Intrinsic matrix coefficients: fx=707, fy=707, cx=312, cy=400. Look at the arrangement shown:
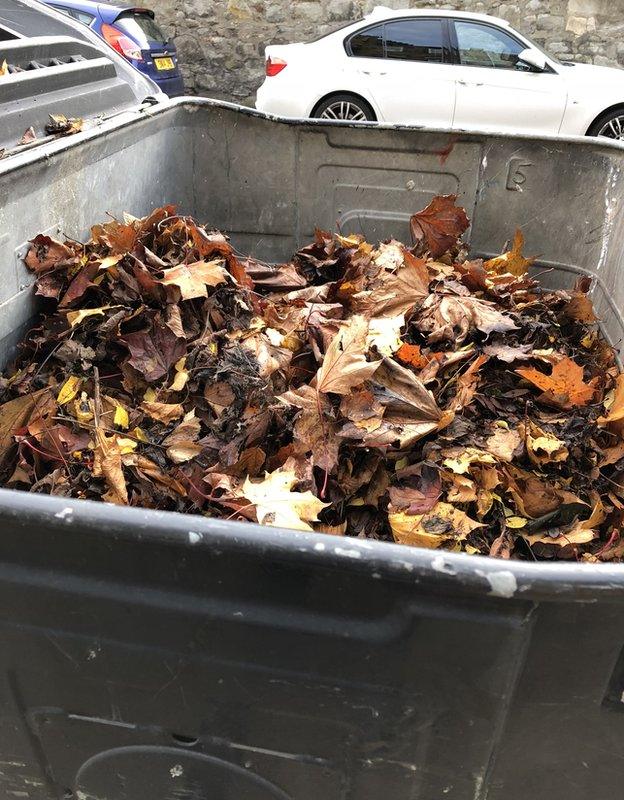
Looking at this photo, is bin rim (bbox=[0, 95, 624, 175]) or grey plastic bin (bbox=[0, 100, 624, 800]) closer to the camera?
grey plastic bin (bbox=[0, 100, 624, 800])

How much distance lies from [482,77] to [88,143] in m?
6.92

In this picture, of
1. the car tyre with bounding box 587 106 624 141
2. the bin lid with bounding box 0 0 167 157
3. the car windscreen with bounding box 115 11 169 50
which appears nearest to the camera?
the bin lid with bounding box 0 0 167 157

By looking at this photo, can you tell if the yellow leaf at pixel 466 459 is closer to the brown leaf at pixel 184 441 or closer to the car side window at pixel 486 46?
the brown leaf at pixel 184 441

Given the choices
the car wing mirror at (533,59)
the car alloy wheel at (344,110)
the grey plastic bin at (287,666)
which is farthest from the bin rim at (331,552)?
the car wing mirror at (533,59)

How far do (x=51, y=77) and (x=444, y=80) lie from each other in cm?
644

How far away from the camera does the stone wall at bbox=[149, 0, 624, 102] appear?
11.1 metres

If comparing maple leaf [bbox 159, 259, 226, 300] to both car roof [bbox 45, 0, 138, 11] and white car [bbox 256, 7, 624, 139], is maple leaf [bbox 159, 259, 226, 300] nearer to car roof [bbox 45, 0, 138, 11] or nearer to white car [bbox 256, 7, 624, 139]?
white car [bbox 256, 7, 624, 139]

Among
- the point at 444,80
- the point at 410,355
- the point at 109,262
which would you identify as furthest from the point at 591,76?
the point at 109,262

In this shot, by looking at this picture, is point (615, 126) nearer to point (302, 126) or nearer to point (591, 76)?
point (591, 76)

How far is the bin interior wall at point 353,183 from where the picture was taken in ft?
9.11

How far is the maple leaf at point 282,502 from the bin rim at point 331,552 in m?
0.55

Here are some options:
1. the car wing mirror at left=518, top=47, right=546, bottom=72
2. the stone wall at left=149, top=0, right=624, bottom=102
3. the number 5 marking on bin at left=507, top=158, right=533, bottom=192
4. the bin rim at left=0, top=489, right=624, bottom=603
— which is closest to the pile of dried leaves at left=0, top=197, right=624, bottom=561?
the bin rim at left=0, top=489, right=624, bottom=603

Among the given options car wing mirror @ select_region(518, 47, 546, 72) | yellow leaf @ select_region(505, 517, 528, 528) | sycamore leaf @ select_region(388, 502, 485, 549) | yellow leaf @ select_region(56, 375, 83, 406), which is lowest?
yellow leaf @ select_region(505, 517, 528, 528)

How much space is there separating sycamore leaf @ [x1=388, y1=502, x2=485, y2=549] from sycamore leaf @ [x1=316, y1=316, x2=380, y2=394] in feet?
1.23
